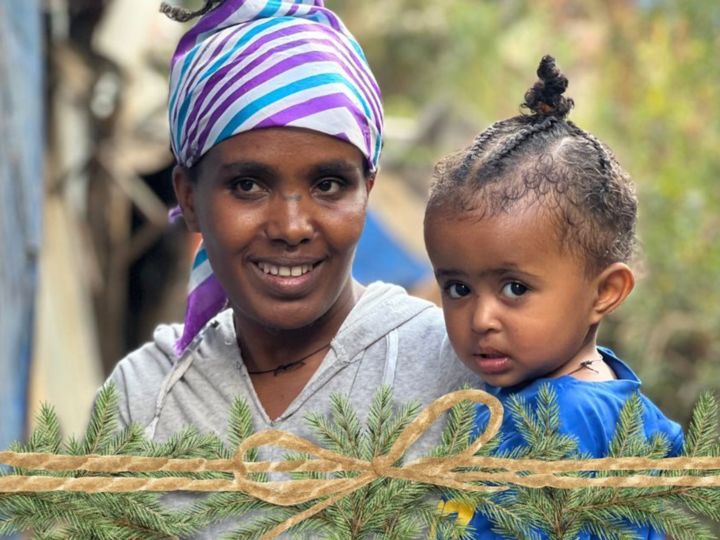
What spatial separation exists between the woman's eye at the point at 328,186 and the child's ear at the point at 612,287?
49 centimetres

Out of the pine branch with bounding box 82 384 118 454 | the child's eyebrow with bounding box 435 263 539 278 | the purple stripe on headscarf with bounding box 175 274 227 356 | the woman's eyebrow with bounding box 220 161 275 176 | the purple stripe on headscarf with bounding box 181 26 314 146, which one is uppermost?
the purple stripe on headscarf with bounding box 181 26 314 146

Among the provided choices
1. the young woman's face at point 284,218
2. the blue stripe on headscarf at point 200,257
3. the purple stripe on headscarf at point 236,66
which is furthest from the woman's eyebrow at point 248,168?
the blue stripe on headscarf at point 200,257

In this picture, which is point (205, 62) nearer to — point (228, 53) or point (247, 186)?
point (228, 53)

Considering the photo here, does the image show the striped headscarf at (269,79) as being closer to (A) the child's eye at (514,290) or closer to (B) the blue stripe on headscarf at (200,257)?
(B) the blue stripe on headscarf at (200,257)

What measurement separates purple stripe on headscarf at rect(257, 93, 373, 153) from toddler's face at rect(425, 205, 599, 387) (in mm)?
305

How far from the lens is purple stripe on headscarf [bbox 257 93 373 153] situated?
2193 mm

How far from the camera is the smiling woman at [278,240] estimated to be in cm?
221

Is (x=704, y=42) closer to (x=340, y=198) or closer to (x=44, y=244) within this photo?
(x=44, y=244)

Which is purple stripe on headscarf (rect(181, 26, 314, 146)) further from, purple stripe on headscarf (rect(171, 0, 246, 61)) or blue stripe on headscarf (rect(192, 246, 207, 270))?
blue stripe on headscarf (rect(192, 246, 207, 270))

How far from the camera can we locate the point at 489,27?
13227 millimetres

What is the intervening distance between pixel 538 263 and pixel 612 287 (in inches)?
6.7

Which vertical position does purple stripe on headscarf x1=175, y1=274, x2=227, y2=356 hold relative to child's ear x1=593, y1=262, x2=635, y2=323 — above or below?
below

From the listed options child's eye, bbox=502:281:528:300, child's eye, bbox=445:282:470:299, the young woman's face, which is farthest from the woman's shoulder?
child's eye, bbox=502:281:528:300

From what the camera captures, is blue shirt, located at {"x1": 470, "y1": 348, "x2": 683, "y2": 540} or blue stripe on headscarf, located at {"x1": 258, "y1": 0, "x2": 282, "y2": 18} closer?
blue shirt, located at {"x1": 470, "y1": 348, "x2": 683, "y2": 540}
